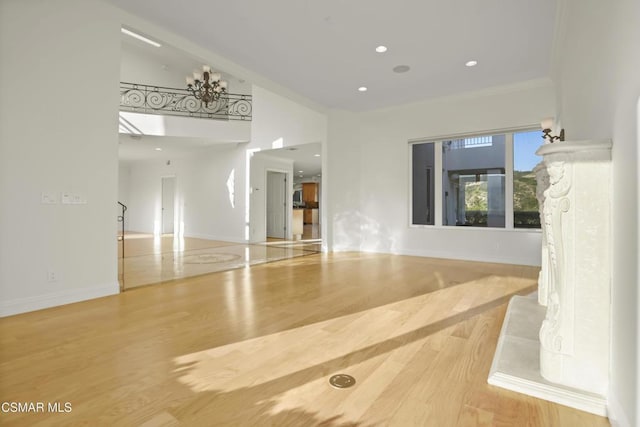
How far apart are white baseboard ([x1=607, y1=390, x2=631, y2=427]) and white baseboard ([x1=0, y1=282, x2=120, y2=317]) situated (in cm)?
438

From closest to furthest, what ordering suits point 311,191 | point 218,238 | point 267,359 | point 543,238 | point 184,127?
point 267,359, point 543,238, point 184,127, point 218,238, point 311,191

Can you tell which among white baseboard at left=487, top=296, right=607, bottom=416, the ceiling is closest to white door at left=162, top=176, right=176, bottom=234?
the ceiling

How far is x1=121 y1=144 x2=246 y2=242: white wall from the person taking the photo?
8922 mm

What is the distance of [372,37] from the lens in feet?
13.5

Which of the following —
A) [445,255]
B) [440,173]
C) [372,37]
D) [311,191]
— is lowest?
[445,255]

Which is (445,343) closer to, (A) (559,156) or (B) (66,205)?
(A) (559,156)

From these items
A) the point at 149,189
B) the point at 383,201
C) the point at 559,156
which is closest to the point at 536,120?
the point at 383,201

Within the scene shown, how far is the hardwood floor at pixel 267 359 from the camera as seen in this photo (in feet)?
5.04

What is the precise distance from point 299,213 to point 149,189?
20.0 ft

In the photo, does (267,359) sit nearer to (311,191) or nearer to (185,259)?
(185,259)

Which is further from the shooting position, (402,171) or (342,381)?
(402,171)

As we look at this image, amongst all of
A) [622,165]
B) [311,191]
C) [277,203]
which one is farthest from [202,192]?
[622,165]

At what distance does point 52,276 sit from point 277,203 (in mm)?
7303

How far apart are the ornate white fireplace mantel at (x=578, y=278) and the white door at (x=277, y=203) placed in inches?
348
